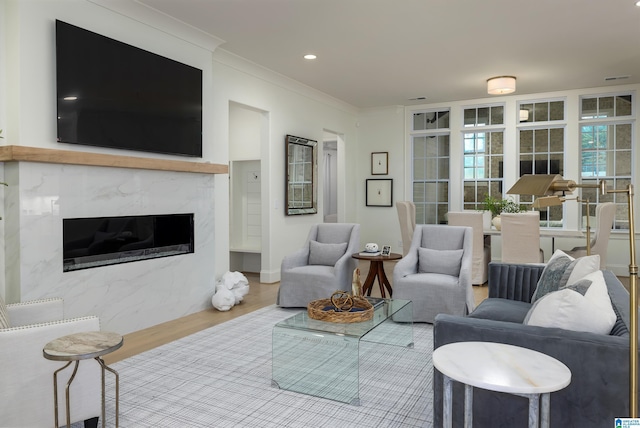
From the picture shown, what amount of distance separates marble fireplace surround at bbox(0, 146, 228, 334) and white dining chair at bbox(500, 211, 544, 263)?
132 inches

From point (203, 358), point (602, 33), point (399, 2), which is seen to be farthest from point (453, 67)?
point (203, 358)

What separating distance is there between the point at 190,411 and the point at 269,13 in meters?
3.25

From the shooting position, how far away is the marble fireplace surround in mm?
3189

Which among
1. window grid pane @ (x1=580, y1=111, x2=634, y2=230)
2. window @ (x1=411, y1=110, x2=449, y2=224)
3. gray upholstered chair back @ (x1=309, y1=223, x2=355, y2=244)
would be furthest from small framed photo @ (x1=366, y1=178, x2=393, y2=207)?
gray upholstered chair back @ (x1=309, y1=223, x2=355, y2=244)

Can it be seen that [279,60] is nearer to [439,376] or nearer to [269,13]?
[269,13]

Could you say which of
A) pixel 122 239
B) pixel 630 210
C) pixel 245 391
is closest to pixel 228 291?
pixel 122 239

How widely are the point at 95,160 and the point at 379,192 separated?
5.70m

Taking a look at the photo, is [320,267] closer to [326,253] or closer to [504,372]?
[326,253]

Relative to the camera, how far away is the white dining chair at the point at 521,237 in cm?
536

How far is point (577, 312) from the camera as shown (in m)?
1.89

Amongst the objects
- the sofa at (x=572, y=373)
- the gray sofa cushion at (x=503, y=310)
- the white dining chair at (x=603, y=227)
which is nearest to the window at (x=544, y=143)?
the white dining chair at (x=603, y=227)

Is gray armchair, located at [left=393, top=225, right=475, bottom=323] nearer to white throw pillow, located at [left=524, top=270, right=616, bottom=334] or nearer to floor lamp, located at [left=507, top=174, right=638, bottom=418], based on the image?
white throw pillow, located at [left=524, top=270, right=616, bottom=334]

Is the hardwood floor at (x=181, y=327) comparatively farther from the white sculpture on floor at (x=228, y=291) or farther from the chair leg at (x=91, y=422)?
the chair leg at (x=91, y=422)

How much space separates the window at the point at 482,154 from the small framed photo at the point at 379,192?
1.32m
